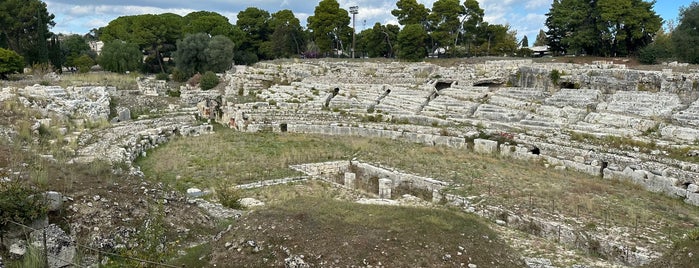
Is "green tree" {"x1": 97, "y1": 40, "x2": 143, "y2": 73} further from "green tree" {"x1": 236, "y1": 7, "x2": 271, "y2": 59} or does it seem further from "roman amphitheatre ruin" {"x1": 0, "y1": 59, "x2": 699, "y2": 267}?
"green tree" {"x1": 236, "y1": 7, "x2": 271, "y2": 59}

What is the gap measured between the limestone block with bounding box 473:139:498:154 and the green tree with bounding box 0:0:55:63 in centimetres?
3515

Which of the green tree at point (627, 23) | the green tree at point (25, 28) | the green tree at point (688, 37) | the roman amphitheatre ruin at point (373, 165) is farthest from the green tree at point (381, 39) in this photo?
the green tree at point (25, 28)

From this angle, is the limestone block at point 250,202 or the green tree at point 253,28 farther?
the green tree at point 253,28

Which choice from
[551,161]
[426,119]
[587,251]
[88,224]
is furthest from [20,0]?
[587,251]

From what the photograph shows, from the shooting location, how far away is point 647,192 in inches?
569

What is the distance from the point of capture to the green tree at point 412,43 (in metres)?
37.4

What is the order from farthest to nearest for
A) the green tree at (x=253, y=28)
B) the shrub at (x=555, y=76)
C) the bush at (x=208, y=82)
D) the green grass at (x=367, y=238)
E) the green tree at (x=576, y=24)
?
1. the green tree at (x=253, y=28)
2. the bush at (x=208, y=82)
3. the green tree at (x=576, y=24)
4. the shrub at (x=555, y=76)
5. the green grass at (x=367, y=238)

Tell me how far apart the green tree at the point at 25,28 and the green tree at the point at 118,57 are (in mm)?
4428

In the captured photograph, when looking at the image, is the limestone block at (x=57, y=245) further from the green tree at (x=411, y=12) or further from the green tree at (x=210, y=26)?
the green tree at (x=210, y=26)

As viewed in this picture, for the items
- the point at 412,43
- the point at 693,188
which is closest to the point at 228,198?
the point at 693,188

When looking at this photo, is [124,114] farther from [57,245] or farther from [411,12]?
[411,12]

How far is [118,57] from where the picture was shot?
41812 millimetres

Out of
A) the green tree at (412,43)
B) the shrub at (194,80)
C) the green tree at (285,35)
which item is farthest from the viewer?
the green tree at (285,35)

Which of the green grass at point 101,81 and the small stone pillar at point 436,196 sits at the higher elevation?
the green grass at point 101,81
